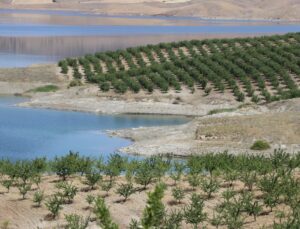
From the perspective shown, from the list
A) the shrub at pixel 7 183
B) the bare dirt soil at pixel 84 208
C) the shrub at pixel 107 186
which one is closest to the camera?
the bare dirt soil at pixel 84 208

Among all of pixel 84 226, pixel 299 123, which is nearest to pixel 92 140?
pixel 299 123

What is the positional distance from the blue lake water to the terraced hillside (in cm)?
844

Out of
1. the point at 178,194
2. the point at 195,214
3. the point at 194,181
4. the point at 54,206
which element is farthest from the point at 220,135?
the point at 195,214

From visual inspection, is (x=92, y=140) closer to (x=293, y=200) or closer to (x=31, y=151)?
(x=31, y=151)

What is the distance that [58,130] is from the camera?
4300 centimetres

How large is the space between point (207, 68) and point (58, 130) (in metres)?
22.0

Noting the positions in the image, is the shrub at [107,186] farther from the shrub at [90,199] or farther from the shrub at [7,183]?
the shrub at [7,183]

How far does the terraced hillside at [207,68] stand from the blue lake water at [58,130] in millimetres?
8444

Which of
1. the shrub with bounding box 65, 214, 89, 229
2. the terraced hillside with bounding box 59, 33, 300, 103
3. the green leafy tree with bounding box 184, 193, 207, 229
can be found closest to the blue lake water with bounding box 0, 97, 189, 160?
the terraced hillside with bounding box 59, 33, 300, 103

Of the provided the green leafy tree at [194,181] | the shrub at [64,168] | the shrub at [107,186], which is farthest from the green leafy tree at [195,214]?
the shrub at [64,168]

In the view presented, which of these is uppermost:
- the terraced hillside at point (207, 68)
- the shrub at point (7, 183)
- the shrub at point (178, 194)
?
the shrub at point (178, 194)

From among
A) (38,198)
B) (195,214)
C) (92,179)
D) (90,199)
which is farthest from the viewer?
(92,179)

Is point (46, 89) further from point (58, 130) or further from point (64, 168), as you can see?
point (64, 168)

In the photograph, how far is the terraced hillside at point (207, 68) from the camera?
187 feet
